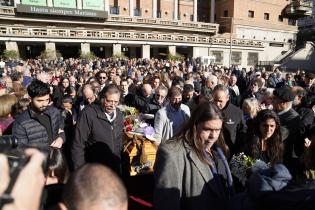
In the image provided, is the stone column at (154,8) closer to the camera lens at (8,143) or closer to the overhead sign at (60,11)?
the overhead sign at (60,11)

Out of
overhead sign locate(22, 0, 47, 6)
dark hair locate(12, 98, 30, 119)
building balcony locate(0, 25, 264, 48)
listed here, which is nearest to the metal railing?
building balcony locate(0, 25, 264, 48)

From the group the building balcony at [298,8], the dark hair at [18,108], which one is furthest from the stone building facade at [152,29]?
the dark hair at [18,108]

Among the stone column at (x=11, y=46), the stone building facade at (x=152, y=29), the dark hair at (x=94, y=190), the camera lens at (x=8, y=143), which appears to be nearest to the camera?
the camera lens at (x=8, y=143)

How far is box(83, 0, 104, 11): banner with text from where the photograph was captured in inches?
1469

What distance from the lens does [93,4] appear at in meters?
37.8

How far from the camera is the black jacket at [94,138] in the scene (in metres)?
3.86

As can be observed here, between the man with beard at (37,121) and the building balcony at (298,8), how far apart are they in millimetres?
57564

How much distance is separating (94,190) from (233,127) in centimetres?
359

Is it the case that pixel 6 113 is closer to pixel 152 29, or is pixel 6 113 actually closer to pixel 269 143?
pixel 269 143

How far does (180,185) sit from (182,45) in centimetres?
3802

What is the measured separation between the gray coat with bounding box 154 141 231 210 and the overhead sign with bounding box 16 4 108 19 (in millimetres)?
34564

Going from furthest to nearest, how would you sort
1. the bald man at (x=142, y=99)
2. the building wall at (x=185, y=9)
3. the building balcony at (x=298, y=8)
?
1. the building balcony at (x=298, y=8)
2. the building wall at (x=185, y=9)
3. the bald man at (x=142, y=99)

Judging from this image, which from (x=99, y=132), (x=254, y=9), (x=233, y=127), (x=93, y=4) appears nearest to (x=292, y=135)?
(x=233, y=127)

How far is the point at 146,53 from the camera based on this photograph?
3716cm
